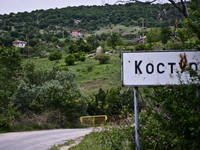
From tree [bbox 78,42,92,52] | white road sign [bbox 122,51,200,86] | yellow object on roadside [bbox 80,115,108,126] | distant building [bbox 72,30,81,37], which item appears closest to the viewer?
white road sign [bbox 122,51,200,86]

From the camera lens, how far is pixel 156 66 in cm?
299

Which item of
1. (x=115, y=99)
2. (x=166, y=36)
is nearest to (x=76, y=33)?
(x=115, y=99)

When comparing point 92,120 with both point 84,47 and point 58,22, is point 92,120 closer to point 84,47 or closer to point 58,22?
point 84,47

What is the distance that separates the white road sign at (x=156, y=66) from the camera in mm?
2941

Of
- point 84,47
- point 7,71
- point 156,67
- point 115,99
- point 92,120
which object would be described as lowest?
point 92,120

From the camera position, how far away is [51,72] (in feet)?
119

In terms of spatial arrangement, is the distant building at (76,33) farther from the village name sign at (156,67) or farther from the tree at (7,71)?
the village name sign at (156,67)

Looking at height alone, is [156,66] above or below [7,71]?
below

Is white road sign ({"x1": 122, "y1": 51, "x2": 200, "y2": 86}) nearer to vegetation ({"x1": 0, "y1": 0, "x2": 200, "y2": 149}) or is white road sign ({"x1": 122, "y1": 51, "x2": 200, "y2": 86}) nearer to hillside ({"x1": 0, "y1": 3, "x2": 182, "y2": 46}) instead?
vegetation ({"x1": 0, "y1": 0, "x2": 200, "y2": 149})

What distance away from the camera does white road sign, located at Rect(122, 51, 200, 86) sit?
2941 millimetres

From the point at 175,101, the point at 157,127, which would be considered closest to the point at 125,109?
the point at 157,127

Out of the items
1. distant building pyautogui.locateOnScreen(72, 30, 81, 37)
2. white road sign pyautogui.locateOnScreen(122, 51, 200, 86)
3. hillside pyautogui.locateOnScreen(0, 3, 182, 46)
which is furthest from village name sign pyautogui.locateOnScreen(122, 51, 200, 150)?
distant building pyautogui.locateOnScreen(72, 30, 81, 37)

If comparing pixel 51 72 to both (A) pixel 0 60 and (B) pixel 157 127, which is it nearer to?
(A) pixel 0 60

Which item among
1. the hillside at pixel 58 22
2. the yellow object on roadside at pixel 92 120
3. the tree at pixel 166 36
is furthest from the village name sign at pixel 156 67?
the hillside at pixel 58 22
